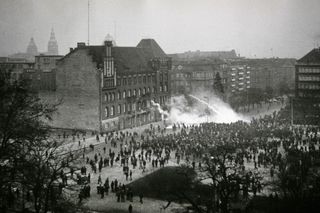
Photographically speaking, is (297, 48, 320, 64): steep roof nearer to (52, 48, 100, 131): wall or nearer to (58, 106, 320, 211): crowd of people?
(58, 106, 320, 211): crowd of people

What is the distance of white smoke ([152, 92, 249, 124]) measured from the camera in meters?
79.9

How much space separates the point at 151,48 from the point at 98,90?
2678cm

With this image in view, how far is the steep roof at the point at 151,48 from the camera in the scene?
88.2 metres

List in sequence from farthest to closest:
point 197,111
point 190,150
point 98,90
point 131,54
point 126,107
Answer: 1. point 197,111
2. point 131,54
3. point 126,107
4. point 98,90
5. point 190,150

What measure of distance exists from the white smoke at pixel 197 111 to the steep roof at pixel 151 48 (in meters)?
10.7

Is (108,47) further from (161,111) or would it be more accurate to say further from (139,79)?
(161,111)

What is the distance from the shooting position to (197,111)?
87500 mm

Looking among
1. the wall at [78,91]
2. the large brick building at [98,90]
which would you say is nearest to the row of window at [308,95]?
the large brick building at [98,90]

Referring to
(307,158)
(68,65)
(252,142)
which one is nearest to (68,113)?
(68,65)

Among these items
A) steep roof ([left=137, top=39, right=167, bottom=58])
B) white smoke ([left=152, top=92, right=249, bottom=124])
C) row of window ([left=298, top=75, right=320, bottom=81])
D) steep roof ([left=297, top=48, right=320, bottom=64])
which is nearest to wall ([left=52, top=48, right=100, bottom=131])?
white smoke ([left=152, top=92, right=249, bottom=124])

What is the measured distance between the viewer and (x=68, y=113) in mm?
68688

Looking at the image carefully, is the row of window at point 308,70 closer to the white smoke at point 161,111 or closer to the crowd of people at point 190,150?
the crowd of people at point 190,150

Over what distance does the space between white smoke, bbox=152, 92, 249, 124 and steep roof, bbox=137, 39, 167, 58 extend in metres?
10.7

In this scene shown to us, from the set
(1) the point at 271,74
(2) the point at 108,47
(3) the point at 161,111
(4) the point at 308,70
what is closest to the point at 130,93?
(3) the point at 161,111
